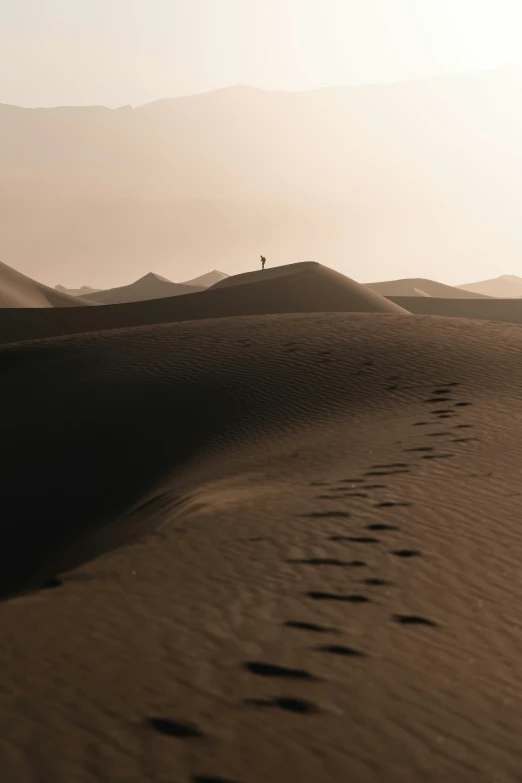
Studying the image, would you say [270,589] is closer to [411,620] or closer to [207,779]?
[411,620]

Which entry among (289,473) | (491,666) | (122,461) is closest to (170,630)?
(491,666)

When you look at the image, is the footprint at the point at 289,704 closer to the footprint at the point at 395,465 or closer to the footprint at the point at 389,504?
the footprint at the point at 389,504

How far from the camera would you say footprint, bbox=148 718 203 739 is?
389cm

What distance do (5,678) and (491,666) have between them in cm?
252

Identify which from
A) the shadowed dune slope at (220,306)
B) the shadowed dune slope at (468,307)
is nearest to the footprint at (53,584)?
the shadowed dune slope at (220,306)

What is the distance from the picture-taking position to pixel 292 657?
467 cm

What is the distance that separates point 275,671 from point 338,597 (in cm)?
112

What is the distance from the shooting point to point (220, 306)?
123ft

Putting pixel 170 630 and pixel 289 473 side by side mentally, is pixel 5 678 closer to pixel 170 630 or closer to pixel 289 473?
pixel 170 630

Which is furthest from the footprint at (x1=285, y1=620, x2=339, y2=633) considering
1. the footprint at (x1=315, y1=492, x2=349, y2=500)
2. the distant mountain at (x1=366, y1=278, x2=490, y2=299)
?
the distant mountain at (x1=366, y1=278, x2=490, y2=299)

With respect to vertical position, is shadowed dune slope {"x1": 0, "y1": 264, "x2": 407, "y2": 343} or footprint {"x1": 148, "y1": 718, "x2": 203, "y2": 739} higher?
shadowed dune slope {"x1": 0, "y1": 264, "x2": 407, "y2": 343}

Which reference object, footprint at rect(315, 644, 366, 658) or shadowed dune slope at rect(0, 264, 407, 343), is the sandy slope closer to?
footprint at rect(315, 644, 366, 658)

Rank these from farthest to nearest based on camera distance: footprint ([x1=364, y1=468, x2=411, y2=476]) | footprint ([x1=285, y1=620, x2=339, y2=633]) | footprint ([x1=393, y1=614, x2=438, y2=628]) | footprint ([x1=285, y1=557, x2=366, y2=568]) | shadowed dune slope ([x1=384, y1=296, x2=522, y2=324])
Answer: shadowed dune slope ([x1=384, y1=296, x2=522, y2=324]) < footprint ([x1=364, y1=468, x2=411, y2=476]) < footprint ([x1=285, y1=557, x2=366, y2=568]) < footprint ([x1=393, y1=614, x2=438, y2=628]) < footprint ([x1=285, y1=620, x2=339, y2=633])

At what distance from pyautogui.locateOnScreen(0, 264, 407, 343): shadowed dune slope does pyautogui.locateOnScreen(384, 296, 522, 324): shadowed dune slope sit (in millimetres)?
24331
